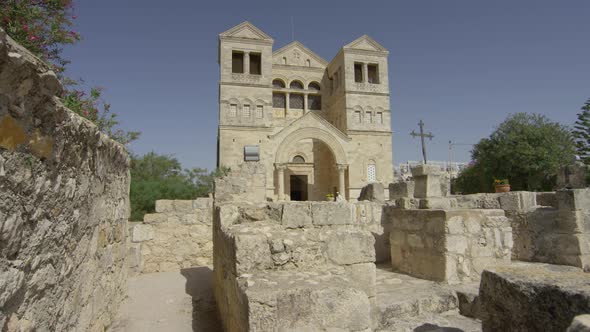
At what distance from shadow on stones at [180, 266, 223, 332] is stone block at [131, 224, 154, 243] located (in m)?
0.98

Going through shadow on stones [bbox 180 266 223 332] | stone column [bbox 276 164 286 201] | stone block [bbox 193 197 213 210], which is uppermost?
stone column [bbox 276 164 286 201]

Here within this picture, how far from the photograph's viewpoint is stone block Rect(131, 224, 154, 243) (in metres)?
6.46

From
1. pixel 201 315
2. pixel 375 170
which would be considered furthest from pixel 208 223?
pixel 375 170

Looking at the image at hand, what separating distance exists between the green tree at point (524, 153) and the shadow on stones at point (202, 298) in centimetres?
2007

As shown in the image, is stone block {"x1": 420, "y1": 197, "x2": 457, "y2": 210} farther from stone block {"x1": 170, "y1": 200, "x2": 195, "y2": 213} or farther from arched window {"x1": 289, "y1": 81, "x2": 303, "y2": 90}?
arched window {"x1": 289, "y1": 81, "x2": 303, "y2": 90}

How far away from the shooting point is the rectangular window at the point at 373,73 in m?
25.8

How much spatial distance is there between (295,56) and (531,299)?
27003mm

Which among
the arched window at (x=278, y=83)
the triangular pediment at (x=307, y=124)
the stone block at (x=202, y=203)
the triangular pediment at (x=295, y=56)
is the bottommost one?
the stone block at (x=202, y=203)

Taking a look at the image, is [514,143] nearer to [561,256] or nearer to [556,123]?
[556,123]

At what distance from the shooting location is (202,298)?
478 cm

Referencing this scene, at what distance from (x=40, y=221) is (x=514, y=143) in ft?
78.6

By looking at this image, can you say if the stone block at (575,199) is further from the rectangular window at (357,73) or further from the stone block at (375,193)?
the rectangular window at (357,73)

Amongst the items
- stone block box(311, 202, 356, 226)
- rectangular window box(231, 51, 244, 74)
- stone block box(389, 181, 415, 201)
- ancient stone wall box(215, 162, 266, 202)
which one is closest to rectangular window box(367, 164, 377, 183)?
rectangular window box(231, 51, 244, 74)

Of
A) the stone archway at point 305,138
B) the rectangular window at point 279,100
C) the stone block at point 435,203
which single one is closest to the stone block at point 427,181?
the stone block at point 435,203
